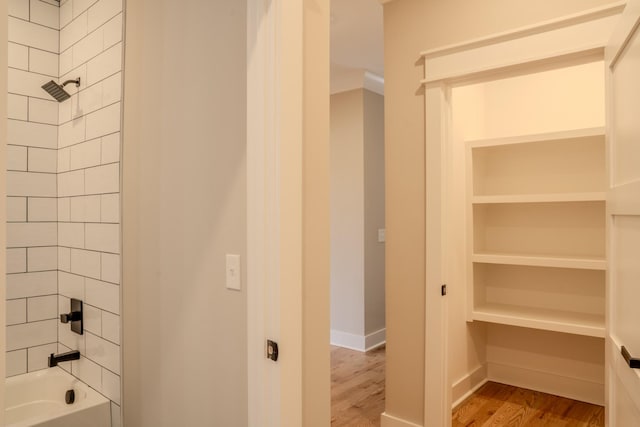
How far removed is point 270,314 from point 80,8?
1.80 metres

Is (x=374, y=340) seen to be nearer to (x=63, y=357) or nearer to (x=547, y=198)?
(x=547, y=198)

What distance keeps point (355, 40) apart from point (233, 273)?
2626 mm

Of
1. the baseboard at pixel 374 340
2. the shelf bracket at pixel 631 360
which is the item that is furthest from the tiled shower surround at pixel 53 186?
the baseboard at pixel 374 340

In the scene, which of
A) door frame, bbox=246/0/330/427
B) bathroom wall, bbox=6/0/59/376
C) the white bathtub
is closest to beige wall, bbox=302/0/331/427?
door frame, bbox=246/0/330/427

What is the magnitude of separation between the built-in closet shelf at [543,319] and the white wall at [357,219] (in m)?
1.26

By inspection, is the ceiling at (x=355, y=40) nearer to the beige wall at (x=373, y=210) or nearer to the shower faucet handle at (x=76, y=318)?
the beige wall at (x=373, y=210)

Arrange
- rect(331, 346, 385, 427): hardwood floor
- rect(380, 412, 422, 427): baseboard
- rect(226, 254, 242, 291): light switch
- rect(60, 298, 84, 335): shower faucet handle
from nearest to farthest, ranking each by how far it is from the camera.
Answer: rect(226, 254, 242, 291): light switch → rect(60, 298, 84, 335): shower faucet handle → rect(380, 412, 422, 427): baseboard → rect(331, 346, 385, 427): hardwood floor

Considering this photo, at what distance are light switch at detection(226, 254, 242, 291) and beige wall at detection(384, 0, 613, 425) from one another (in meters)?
1.38

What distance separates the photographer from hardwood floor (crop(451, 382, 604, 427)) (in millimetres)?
2543

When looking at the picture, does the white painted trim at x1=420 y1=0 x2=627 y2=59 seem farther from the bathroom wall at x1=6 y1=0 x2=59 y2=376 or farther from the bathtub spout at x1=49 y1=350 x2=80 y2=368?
the bathtub spout at x1=49 y1=350 x2=80 y2=368

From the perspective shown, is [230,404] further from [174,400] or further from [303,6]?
[303,6]

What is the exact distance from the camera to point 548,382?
2.99 metres

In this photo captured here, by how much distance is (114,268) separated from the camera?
1.60 metres

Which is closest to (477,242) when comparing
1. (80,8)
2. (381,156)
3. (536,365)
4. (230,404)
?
(536,365)
